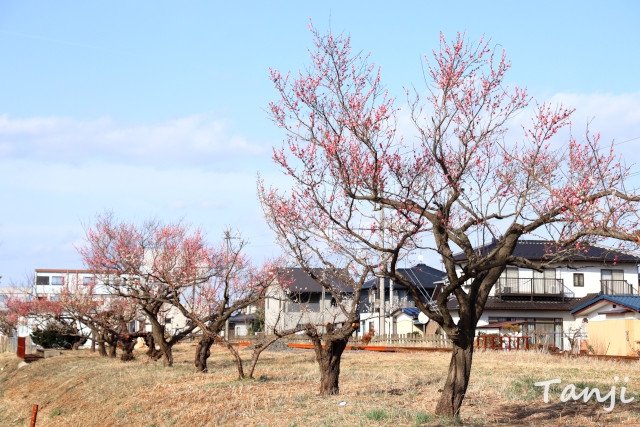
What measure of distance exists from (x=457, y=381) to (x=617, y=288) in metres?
39.7

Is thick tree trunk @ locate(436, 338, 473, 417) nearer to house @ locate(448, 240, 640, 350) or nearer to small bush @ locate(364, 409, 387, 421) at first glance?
small bush @ locate(364, 409, 387, 421)

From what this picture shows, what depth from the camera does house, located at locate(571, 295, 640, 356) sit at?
2959 centimetres

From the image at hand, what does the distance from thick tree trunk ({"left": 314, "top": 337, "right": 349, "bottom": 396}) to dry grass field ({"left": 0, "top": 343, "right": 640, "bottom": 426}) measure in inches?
13.2

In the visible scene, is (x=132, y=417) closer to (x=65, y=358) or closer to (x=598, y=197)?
(x=598, y=197)

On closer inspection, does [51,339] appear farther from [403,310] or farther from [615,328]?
[615,328]

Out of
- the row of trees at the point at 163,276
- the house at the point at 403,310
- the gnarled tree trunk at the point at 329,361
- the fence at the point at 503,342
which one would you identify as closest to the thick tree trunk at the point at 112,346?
the row of trees at the point at 163,276

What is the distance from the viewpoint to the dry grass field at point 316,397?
11.0 metres

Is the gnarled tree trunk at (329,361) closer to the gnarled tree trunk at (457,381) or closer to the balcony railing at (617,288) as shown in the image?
the gnarled tree trunk at (457,381)

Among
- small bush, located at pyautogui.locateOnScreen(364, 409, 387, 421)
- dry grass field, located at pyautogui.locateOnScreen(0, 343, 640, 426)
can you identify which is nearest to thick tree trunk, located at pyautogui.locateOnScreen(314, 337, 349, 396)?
dry grass field, located at pyautogui.locateOnScreen(0, 343, 640, 426)

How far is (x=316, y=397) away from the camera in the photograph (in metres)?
13.5

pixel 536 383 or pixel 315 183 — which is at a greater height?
pixel 315 183

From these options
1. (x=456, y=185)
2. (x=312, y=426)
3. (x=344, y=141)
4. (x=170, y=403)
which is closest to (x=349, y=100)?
(x=344, y=141)

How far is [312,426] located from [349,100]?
565 centimetres

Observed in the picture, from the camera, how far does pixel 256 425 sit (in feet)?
37.7
